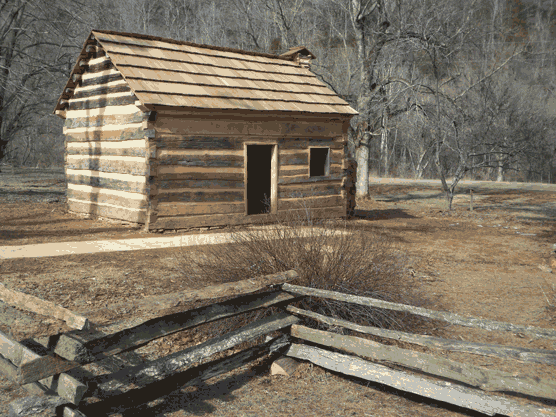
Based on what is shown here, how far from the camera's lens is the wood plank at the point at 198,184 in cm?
1013

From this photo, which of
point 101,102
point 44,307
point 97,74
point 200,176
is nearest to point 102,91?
point 101,102

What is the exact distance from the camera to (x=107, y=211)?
11562 mm

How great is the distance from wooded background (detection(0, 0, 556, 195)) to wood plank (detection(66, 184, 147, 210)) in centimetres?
304

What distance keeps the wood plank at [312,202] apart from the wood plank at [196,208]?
120cm

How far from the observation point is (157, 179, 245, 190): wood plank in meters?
10.1

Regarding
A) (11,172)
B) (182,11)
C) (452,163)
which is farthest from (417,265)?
(182,11)

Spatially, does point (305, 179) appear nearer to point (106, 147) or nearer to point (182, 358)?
point (106, 147)

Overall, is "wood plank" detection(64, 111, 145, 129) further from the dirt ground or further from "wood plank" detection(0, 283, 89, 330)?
"wood plank" detection(0, 283, 89, 330)

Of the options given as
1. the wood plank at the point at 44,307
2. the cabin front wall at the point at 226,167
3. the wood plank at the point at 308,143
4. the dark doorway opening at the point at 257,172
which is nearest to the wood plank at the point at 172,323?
the wood plank at the point at 44,307

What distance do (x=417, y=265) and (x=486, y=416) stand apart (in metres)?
4.26

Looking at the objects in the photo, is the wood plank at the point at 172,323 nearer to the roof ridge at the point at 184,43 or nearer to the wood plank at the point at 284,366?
the wood plank at the point at 284,366

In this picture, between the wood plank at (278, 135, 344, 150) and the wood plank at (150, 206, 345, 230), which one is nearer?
the wood plank at (150, 206, 345, 230)

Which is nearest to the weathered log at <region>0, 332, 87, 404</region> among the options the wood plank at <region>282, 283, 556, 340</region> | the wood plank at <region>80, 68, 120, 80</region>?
the wood plank at <region>282, 283, 556, 340</region>

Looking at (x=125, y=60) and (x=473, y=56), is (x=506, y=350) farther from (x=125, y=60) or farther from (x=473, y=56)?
(x=473, y=56)
